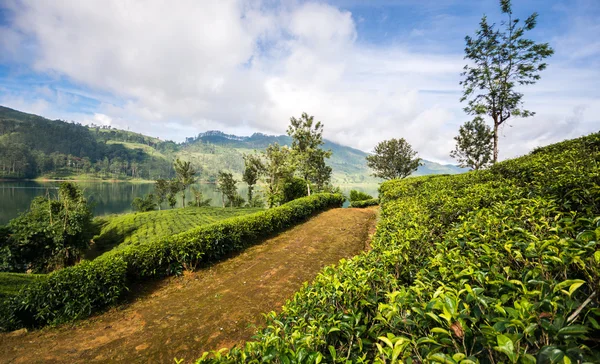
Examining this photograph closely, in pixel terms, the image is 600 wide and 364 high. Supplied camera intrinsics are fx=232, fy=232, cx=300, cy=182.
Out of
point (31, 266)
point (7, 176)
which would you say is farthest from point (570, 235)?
point (7, 176)

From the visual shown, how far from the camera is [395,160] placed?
122 ft

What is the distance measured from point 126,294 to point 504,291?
826 cm

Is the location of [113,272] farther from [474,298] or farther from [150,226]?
[150,226]

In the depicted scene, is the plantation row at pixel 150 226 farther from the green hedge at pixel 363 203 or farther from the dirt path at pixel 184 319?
the green hedge at pixel 363 203

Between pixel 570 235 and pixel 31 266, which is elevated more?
pixel 570 235

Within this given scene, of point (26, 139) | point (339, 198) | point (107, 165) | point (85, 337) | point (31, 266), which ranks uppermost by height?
point (26, 139)

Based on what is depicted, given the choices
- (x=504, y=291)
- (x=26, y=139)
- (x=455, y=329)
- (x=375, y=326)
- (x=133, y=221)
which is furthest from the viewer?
(x=26, y=139)

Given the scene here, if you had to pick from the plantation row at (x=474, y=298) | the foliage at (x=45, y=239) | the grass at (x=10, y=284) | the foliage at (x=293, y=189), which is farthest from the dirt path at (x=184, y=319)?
the foliage at (x=293, y=189)

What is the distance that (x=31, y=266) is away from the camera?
496 inches

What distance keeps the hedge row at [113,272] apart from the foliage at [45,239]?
9.15 metres

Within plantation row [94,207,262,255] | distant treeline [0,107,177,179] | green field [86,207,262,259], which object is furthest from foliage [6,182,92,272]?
distant treeline [0,107,177,179]

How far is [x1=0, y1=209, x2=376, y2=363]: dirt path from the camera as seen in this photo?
4.38 meters

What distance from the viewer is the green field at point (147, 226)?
20.5 m

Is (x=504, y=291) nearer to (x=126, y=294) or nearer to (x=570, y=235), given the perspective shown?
(x=570, y=235)
